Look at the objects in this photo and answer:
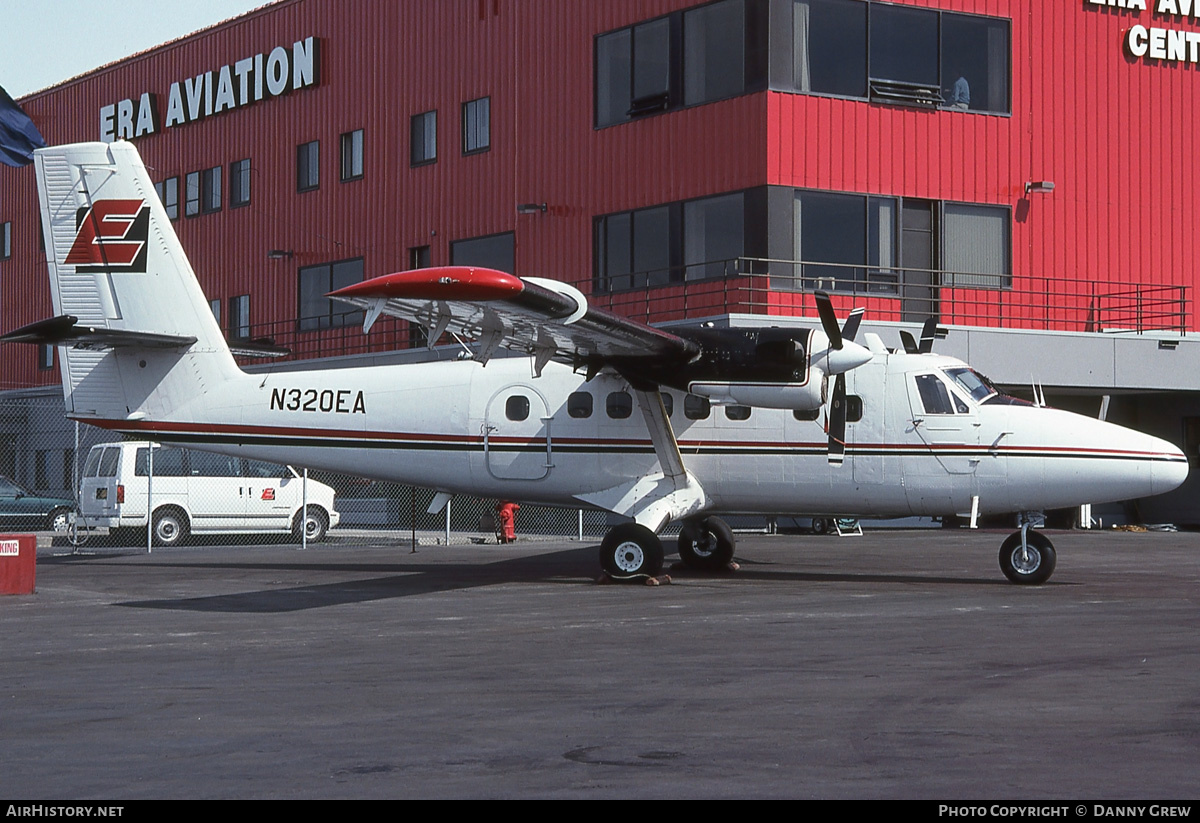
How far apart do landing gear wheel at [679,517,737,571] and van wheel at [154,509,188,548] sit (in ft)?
40.5

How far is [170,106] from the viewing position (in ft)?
152

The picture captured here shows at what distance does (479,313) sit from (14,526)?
2447cm

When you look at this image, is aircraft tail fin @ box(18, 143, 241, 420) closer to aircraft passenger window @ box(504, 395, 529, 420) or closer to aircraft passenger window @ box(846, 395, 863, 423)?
aircraft passenger window @ box(504, 395, 529, 420)

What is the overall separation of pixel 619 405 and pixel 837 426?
317 centimetres

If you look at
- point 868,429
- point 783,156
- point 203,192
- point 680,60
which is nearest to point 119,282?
point 868,429

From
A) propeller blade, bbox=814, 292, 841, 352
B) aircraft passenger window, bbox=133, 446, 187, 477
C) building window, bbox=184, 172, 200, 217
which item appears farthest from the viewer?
building window, bbox=184, 172, 200, 217

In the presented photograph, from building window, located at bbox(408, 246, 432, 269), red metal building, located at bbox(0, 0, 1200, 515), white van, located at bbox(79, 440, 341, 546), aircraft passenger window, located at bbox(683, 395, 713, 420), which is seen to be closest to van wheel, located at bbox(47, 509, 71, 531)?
white van, located at bbox(79, 440, 341, 546)

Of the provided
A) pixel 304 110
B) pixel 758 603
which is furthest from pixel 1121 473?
pixel 304 110

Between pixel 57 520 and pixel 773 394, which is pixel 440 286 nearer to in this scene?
pixel 773 394

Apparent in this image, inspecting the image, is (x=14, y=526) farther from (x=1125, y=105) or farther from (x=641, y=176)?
(x=1125, y=105)

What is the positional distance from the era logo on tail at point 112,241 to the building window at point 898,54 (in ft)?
47.4

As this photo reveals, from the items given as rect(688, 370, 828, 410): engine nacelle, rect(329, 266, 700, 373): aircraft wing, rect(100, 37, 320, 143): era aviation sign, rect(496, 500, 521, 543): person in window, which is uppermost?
rect(100, 37, 320, 143): era aviation sign

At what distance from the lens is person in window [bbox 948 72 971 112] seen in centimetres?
3057

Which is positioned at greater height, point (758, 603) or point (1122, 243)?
point (1122, 243)
